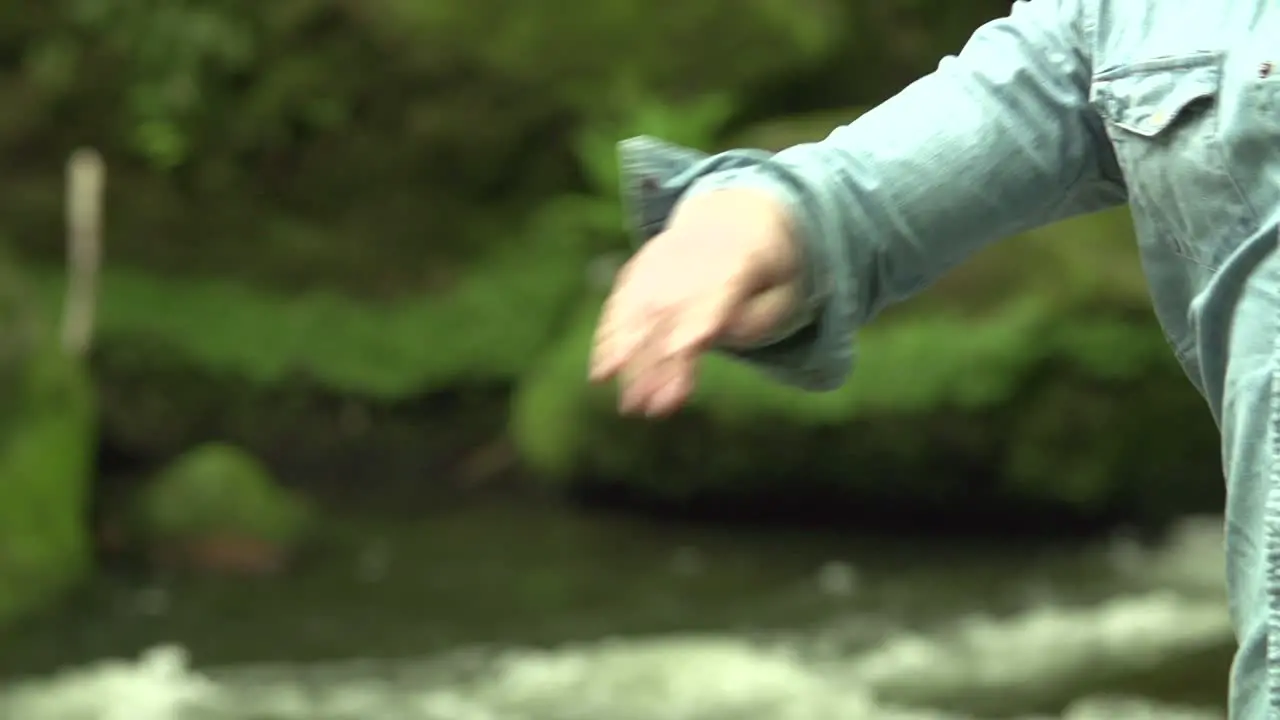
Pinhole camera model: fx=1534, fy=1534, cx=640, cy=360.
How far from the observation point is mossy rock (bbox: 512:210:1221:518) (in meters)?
5.27

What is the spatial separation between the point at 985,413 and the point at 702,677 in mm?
1629

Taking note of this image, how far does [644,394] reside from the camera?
0.84 m

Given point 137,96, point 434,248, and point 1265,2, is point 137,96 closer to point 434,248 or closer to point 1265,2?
point 434,248

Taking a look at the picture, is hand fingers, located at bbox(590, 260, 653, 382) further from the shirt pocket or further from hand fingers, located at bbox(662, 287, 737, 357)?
the shirt pocket

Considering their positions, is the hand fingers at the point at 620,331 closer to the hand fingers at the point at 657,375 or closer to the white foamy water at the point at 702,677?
the hand fingers at the point at 657,375

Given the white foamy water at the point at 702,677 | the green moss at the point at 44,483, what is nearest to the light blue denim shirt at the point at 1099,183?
the white foamy water at the point at 702,677

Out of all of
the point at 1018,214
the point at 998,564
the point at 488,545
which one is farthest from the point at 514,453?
the point at 1018,214

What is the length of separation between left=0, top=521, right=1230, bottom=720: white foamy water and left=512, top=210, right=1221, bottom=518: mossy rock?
738 millimetres

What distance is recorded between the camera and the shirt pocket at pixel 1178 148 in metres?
0.94

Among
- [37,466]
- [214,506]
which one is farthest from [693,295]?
[214,506]

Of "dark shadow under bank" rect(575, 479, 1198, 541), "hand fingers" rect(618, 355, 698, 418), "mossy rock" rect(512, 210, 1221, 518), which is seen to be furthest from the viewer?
"dark shadow under bank" rect(575, 479, 1198, 541)

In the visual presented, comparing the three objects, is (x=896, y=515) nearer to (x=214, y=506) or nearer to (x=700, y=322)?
(x=214, y=506)

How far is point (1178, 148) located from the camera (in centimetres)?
96

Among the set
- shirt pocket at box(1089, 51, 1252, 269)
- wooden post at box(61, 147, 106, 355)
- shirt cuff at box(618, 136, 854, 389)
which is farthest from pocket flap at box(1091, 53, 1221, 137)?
wooden post at box(61, 147, 106, 355)
